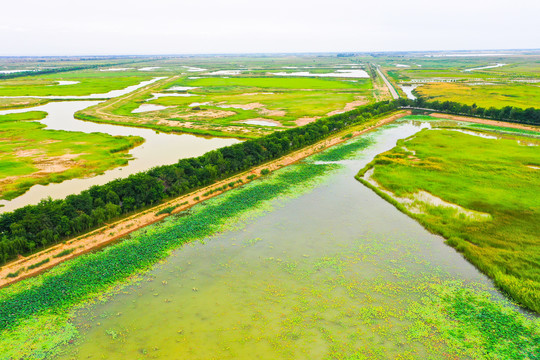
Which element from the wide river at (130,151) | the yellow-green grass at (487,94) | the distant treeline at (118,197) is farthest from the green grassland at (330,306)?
the yellow-green grass at (487,94)

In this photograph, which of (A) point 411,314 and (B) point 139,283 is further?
(B) point 139,283

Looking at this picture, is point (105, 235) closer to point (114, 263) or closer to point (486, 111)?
point (114, 263)

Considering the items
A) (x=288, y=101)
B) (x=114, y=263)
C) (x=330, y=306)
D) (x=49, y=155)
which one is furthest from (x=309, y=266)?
(x=288, y=101)

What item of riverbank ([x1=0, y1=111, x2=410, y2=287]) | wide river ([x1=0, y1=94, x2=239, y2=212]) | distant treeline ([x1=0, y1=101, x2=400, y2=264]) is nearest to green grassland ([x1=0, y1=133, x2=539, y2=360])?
riverbank ([x1=0, y1=111, x2=410, y2=287])

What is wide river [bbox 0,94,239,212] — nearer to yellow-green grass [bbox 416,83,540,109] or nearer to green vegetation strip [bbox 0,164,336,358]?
green vegetation strip [bbox 0,164,336,358]

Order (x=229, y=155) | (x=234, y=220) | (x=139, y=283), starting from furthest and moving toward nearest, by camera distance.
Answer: (x=229, y=155) → (x=234, y=220) → (x=139, y=283)

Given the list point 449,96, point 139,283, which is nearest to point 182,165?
point 139,283

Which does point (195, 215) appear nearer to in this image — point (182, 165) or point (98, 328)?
point (182, 165)
